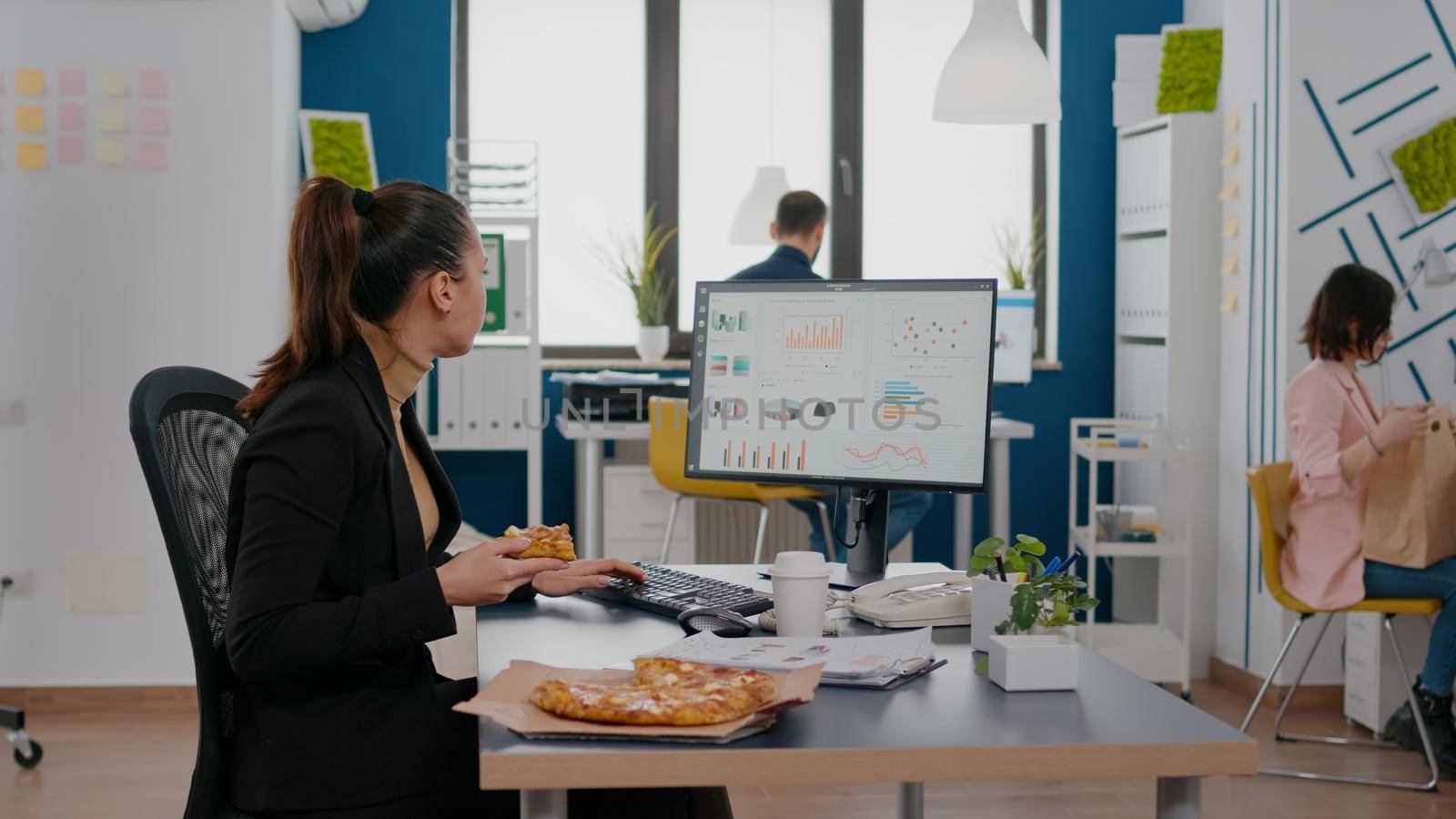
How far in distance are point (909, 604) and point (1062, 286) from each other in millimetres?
3810

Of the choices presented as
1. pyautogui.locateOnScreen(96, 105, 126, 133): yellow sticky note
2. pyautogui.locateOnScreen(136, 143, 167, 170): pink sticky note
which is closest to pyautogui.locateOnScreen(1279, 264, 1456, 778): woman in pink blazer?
pyautogui.locateOnScreen(136, 143, 167, 170): pink sticky note

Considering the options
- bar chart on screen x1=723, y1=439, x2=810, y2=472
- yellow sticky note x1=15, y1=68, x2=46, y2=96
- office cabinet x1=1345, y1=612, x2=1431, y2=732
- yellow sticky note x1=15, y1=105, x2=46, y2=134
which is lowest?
office cabinet x1=1345, y1=612, x2=1431, y2=732

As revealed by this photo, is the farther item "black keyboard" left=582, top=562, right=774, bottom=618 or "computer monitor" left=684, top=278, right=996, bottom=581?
"computer monitor" left=684, top=278, right=996, bottom=581

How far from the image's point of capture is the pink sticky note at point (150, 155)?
3.92 m

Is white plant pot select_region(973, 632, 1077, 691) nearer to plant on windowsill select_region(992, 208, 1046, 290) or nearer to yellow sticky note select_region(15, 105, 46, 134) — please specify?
yellow sticky note select_region(15, 105, 46, 134)

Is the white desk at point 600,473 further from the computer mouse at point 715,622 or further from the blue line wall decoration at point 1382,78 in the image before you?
the computer mouse at point 715,622

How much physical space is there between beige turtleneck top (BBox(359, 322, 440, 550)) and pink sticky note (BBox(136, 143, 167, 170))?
2.59 metres

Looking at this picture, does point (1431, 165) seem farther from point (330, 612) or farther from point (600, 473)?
point (330, 612)

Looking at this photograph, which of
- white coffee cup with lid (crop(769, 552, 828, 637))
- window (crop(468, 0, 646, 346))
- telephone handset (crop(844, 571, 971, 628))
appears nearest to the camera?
white coffee cup with lid (crop(769, 552, 828, 637))

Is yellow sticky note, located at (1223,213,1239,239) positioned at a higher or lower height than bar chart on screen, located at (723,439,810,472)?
higher

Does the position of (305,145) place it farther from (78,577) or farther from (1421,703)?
(1421,703)

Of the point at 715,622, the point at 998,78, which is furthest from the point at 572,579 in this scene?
the point at 998,78

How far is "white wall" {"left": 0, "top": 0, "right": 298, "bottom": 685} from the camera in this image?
389cm

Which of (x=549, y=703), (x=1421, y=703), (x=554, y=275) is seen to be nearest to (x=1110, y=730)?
(x=549, y=703)
